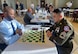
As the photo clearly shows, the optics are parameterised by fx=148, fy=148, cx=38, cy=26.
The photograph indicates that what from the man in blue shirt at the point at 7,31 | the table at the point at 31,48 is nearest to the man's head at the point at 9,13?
the man in blue shirt at the point at 7,31

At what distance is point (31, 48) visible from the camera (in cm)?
201

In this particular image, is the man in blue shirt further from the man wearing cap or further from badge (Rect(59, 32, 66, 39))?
badge (Rect(59, 32, 66, 39))

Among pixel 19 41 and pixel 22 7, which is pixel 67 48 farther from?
pixel 22 7

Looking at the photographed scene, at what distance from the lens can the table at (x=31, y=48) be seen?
188cm

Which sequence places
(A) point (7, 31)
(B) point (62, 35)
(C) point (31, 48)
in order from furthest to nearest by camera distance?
(A) point (7, 31) < (C) point (31, 48) < (B) point (62, 35)

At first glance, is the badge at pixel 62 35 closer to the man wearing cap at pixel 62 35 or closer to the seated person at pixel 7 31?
the man wearing cap at pixel 62 35

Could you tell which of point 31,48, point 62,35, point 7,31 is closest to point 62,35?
point 62,35

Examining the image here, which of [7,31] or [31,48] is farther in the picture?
[7,31]

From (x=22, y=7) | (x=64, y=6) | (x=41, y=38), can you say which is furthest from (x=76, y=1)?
(x=41, y=38)

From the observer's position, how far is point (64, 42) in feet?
6.32

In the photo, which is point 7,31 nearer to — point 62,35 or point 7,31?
point 7,31

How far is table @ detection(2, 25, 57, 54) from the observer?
1885mm

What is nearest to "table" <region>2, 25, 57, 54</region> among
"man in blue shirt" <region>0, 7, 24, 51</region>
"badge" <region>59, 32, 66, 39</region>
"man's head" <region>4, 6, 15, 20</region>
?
"man in blue shirt" <region>0, 7, 24, 51</region>

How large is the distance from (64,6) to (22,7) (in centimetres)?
355
